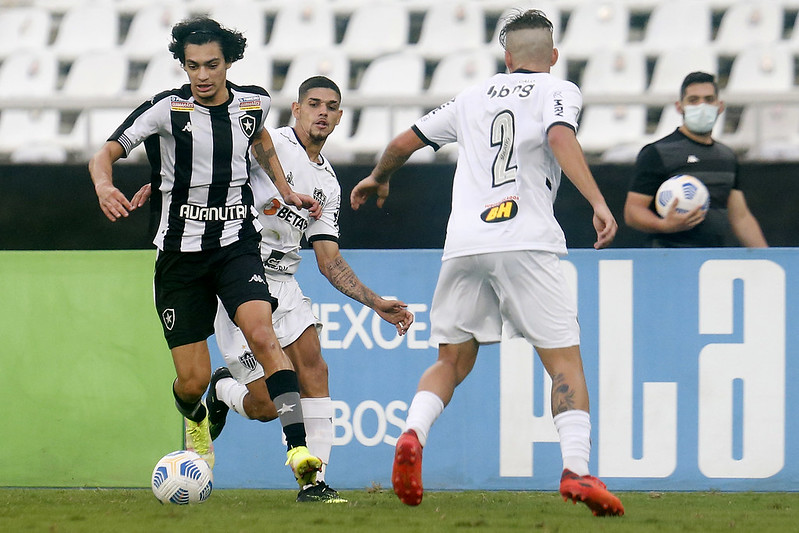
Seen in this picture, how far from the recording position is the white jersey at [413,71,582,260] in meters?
4.31

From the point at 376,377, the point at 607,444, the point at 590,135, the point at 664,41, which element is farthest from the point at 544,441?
the point at 664,41

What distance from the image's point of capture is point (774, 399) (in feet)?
18.5

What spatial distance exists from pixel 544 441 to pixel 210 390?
66.3 inches

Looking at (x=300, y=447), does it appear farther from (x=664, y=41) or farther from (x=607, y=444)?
(x=664, y=41)

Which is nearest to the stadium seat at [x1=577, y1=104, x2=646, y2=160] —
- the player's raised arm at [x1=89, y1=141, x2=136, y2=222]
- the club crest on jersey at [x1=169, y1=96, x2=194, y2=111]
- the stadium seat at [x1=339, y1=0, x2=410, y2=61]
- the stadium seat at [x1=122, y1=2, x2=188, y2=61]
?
the stadium seat at [x1=339, y1=0, x2=410, y2=61]

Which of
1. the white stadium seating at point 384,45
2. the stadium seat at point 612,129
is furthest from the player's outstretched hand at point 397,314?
the white stadium seating at point 384,45

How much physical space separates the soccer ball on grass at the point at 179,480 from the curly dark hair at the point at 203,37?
167 cm

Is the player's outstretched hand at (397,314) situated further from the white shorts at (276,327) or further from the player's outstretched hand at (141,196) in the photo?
the player's outstretched hand at (141,196)

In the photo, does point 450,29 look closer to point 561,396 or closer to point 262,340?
point 262,340

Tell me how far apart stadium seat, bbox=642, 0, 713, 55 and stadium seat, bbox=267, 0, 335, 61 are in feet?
10.7

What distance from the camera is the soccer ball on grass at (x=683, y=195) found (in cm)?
591

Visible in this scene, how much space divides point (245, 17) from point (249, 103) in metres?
7.36

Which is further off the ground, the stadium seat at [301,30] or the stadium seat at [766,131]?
the stadium seat at [301,30]

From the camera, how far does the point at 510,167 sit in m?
4.37
